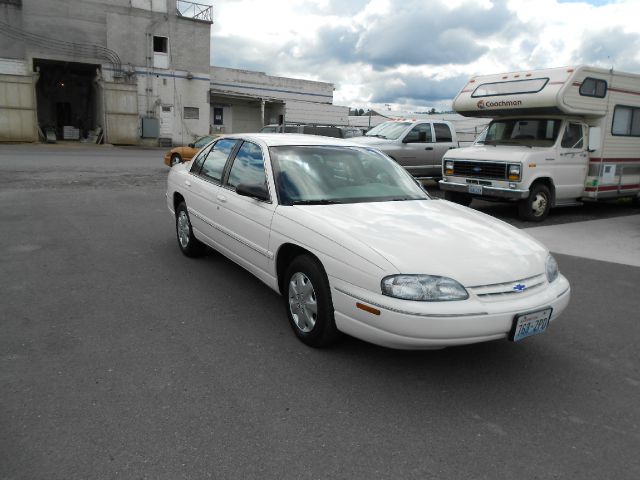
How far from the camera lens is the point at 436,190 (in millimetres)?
14375

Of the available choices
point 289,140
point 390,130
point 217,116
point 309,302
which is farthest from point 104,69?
point 309,302

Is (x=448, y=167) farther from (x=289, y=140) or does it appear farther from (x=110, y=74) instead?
(x=110, y=74)

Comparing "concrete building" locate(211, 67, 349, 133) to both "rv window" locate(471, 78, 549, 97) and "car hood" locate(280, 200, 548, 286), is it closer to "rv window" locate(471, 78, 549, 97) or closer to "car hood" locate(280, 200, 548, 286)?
"rv window" locate(471, 78, 549, 97)

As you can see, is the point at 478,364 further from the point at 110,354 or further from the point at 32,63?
the point at 32,63

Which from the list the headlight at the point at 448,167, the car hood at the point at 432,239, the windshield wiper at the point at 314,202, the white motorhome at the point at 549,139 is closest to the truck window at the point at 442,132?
the white motorhome at the point at 549,139

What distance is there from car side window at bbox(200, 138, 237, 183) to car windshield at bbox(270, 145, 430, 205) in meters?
0.92

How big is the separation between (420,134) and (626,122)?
4.93m

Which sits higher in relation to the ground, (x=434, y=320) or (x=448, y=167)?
(x=448, y=167)

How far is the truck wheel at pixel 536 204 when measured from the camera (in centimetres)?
956

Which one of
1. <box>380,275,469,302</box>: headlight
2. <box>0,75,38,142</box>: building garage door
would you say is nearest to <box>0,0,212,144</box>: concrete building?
<box>0,75,38,142</box>: building garage door

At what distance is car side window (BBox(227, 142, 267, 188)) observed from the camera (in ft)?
15.3

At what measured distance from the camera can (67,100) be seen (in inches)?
1305

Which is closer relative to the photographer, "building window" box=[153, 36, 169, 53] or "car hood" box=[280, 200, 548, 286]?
"car hood" box=[280, 200, 548, 286]

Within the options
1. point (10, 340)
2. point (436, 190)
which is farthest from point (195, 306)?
point (436, 190)
